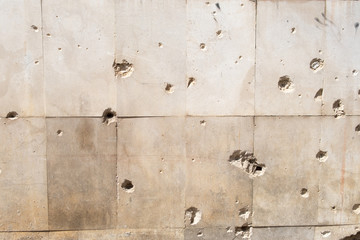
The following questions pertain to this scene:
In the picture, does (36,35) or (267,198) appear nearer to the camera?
(36,35)

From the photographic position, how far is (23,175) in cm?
371

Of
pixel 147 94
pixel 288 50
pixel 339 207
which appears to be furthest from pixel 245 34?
pixel 339 207

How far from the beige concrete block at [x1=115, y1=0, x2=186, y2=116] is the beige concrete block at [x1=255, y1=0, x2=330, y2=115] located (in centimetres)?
94

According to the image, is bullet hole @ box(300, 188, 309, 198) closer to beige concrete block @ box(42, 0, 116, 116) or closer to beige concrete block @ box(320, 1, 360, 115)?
beige concrete block @ box(320, 1, 360, 115)

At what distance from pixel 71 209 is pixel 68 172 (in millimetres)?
451

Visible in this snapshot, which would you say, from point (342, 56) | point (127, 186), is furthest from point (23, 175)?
point (342, 56)

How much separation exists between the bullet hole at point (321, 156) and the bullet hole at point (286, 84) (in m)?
0.86

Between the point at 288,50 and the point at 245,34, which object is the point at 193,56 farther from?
the point at 288,50

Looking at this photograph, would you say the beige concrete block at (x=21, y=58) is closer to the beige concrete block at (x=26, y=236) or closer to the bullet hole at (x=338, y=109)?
the beige concrete block at (x=26, y=236)

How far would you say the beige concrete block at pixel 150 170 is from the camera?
374 centimetres

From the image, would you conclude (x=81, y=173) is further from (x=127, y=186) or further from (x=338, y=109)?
(x=338, y=109)

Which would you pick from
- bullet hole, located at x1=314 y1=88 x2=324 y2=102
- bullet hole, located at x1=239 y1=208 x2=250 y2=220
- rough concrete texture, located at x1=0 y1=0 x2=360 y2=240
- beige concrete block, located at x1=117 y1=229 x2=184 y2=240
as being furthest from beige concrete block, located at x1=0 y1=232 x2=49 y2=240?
bullet hole, located at x1=314 y1=88 x2=324 y2=102

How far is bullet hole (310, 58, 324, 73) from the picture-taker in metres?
3.75

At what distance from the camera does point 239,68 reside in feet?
12.3
